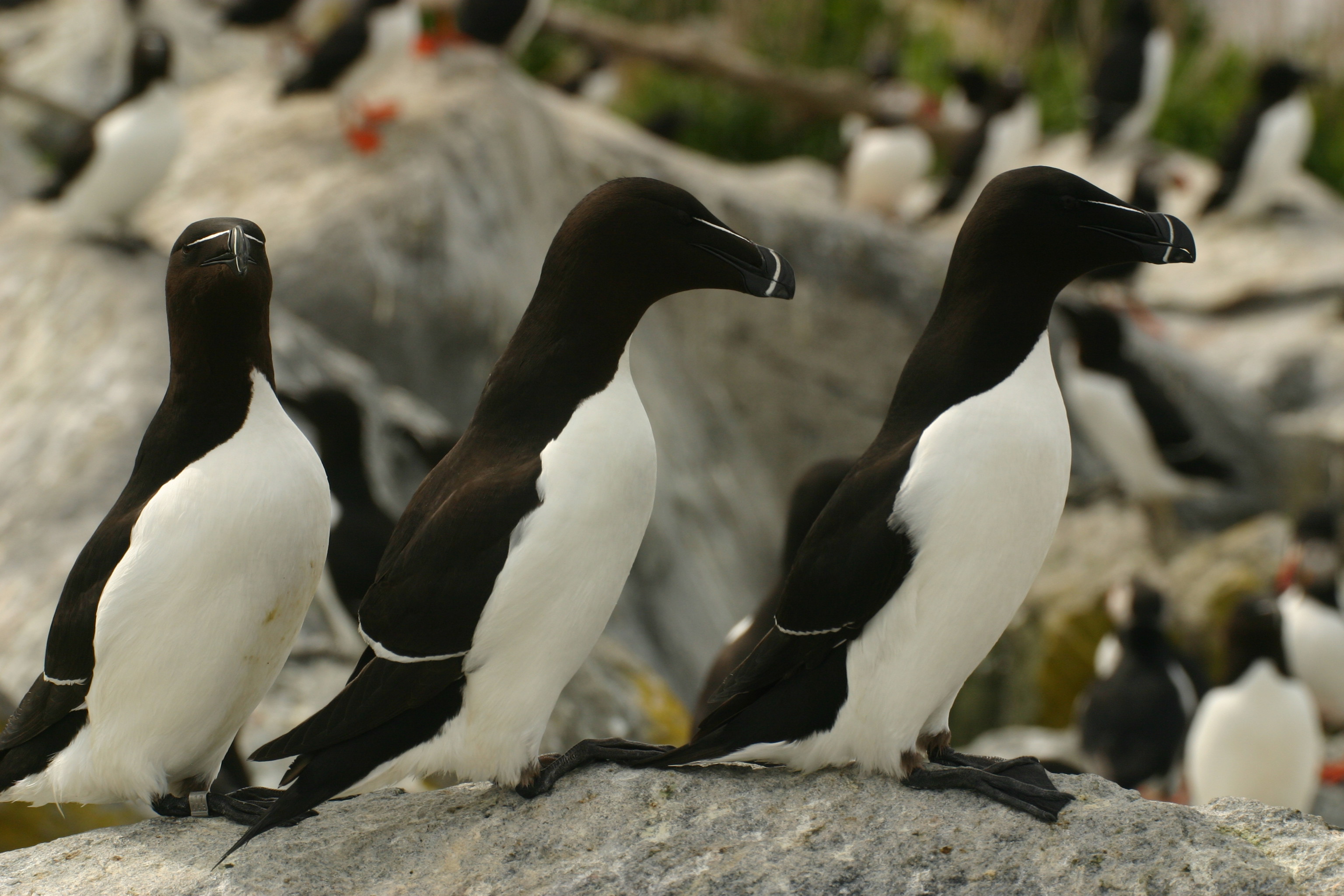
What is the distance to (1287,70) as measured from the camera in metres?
15.6

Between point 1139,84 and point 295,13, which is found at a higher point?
point 1139,84

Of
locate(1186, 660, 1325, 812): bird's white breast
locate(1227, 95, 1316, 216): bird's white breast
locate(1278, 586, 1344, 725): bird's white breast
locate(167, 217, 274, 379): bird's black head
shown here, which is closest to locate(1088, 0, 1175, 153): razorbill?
locate(1227, 95, 1316, 216): bird's white breast

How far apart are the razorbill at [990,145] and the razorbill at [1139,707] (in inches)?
344

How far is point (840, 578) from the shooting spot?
9.55 feet

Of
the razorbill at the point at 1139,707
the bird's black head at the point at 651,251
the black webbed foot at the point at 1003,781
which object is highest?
the bird's black head at the point at 651,251

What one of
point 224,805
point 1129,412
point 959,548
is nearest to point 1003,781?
point 959,548

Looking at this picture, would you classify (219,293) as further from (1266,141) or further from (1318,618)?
(1266,141)

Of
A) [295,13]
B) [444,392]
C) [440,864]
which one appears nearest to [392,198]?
[444,392]

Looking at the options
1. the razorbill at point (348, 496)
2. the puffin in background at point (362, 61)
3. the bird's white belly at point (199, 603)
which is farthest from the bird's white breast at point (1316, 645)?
the bird's white belly at point (199, 603)

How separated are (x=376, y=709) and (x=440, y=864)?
364 millimetres

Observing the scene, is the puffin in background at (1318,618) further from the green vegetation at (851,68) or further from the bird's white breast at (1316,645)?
the green vegetation at (851,68)

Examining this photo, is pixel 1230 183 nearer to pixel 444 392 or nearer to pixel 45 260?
pixel 444 392

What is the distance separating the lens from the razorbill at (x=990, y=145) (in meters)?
16.1

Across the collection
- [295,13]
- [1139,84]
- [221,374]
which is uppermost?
[1139,84]
